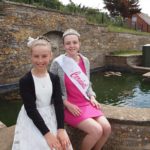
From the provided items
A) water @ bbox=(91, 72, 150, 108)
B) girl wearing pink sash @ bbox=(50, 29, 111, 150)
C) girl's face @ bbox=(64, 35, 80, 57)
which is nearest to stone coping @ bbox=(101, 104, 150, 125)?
girl wearing pink sash @ bbox=(50, 29, 111, 150)

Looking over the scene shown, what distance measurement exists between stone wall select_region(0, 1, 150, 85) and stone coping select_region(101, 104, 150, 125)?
19.4ft

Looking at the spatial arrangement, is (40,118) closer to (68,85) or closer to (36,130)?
(36,130)

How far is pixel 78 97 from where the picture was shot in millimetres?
2939

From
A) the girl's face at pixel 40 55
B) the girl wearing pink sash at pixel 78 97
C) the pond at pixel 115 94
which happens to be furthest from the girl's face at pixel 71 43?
the pond at pixel 115 94

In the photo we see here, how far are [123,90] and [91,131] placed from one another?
6341 mm

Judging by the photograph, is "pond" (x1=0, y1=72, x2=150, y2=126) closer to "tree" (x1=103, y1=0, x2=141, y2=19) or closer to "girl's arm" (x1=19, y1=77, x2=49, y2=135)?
"girl's arm" (x1=19, y1=77, x2=49, y2=135)

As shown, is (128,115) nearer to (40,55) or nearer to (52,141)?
(52,141)

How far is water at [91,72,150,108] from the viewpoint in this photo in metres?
7.33

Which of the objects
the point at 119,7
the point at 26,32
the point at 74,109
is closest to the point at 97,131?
the point at 74,109

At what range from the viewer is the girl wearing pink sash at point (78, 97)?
2.73 meters

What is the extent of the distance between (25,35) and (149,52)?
6.57m

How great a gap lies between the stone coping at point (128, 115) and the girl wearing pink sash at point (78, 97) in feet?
1.10

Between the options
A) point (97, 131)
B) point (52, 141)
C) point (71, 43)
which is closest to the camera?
point (52, 141)

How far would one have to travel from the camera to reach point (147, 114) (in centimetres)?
329
